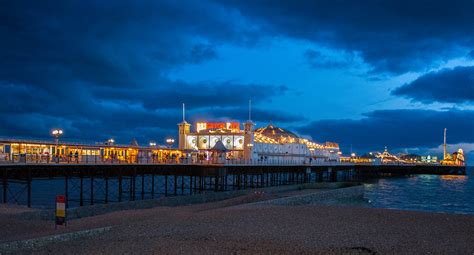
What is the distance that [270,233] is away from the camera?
63.4ft

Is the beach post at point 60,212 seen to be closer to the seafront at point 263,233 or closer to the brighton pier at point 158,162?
the seafront at point 263,233

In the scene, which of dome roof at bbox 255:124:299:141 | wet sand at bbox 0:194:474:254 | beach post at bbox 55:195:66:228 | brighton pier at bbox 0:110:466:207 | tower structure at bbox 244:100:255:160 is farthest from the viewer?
dome roof at bbox 255:124:299:141

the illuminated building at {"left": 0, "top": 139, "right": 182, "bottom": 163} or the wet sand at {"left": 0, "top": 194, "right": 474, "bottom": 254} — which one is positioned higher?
the illuminated building at {"left": 0, "top": 139, "right": 182, "bottom": 163}

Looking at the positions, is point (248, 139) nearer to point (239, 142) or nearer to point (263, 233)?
point (239, 142)

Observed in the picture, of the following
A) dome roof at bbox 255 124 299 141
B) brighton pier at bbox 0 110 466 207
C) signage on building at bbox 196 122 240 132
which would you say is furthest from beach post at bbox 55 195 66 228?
dome roof at bbox 255 124 299 141

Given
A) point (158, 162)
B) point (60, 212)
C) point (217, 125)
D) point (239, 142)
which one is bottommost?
point (60, 212)

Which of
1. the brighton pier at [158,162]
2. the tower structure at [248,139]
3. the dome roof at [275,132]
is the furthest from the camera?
the dome roof at [275,132]

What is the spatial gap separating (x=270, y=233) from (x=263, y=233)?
29 cm

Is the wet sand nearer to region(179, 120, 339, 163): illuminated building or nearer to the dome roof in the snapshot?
region(179, 120, 339, 163): illuminated building

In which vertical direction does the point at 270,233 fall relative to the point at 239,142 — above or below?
below

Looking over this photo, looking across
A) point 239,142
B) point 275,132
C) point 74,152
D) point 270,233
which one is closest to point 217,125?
point 239,142

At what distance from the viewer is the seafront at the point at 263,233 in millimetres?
16469

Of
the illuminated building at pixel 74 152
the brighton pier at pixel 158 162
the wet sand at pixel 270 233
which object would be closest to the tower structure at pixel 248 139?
the brighton pier at pixel 158 162

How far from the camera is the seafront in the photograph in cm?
1647
